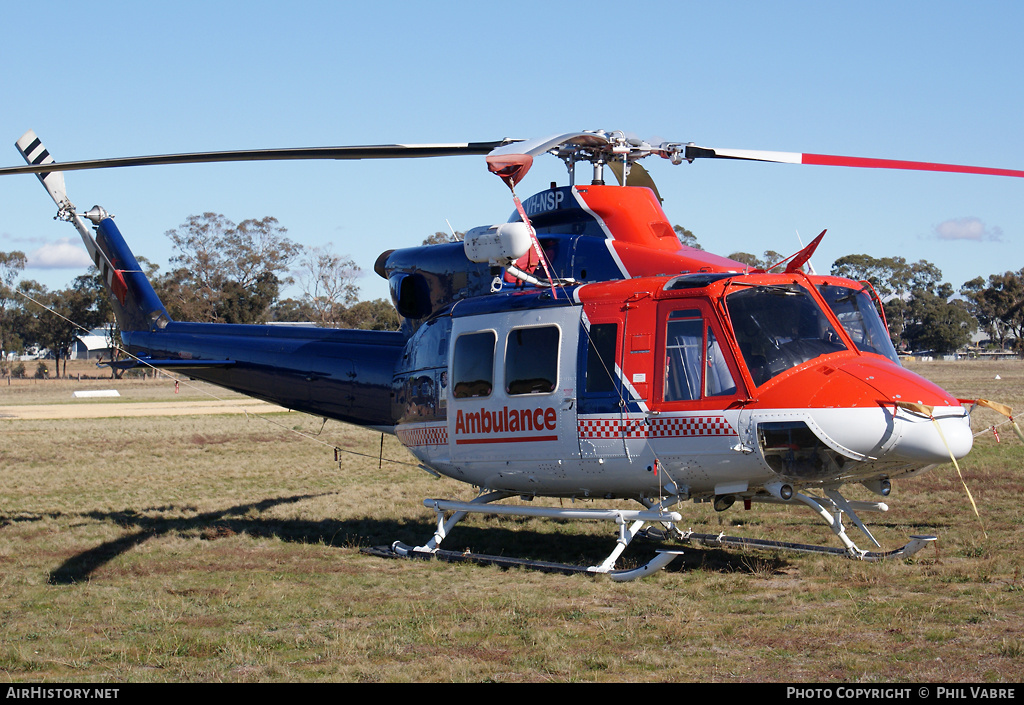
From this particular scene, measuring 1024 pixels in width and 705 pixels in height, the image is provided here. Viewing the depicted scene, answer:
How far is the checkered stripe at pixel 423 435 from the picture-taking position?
10070 millimetres

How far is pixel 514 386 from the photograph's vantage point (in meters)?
9.26

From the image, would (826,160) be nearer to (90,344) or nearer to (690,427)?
(690,427)

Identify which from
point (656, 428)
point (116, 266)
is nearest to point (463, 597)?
point (656, 428)

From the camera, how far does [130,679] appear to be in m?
5.93

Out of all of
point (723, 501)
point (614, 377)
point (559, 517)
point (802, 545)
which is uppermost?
point (614, 377)

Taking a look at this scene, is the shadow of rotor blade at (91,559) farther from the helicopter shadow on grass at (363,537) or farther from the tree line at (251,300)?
the tree line at (251,300)

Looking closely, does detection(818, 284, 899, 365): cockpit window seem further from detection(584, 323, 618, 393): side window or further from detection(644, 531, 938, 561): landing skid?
detection(584, 323, 618, 393): side window

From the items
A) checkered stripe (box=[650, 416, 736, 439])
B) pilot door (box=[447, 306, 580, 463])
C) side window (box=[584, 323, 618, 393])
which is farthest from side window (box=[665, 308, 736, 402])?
pilot door (box=[447, 306, 580, 463])

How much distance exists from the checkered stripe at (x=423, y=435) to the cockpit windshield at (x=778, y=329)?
3459 mm

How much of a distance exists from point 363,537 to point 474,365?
3.14 m

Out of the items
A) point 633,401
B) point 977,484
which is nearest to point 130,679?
point 633,401

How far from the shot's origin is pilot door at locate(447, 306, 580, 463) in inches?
353

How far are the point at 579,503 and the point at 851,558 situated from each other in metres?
5.80

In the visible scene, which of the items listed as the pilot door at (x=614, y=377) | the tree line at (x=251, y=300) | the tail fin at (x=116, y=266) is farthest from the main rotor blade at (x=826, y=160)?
the tree line at (x=251, y=300)
